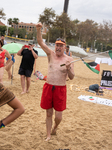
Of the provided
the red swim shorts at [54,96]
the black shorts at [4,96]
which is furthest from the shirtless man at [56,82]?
the black shorts at [4,96]

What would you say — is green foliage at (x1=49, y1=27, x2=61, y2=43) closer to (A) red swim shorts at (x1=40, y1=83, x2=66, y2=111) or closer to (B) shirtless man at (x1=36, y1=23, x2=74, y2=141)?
(B) shirtless man at (x1=36, y1=23, x2=74, y2=141)

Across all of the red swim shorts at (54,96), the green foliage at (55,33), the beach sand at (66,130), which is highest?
the green foliage at (55,33)

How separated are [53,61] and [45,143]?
5.10ft

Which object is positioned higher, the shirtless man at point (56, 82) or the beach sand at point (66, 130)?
the shirtless man at point (56, 82)

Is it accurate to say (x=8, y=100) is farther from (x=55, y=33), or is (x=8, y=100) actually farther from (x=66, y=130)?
(x=55, y=33)

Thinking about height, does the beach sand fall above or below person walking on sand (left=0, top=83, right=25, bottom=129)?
below

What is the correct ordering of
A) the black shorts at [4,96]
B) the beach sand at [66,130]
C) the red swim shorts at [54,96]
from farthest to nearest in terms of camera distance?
the beach sand at [66,130] → the red swim shorts at [54,96] → the black shorts at [4,96]

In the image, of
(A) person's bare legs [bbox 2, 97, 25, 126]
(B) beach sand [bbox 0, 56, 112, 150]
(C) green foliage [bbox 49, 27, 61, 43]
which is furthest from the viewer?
(C) green foliage [bbox 49, 27, 61, 43]

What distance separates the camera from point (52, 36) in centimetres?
5994

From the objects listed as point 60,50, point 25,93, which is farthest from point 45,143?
point 25,93

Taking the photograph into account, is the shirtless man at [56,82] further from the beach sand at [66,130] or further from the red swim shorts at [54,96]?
the beach sand at [66,130]

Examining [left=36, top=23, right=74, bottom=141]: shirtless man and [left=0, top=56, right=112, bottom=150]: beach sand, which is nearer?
[left=36, top=23, right=74, bottom=141]: shirtless man

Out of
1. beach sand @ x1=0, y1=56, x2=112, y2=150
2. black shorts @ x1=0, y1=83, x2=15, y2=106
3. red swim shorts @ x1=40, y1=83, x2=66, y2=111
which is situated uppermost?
black shorts @ x1=0, y1=83, x2=15, y2=106

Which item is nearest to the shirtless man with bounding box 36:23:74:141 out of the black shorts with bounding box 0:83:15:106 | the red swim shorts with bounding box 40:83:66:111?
the red swim shorts with bounding box 40:83:66:111
